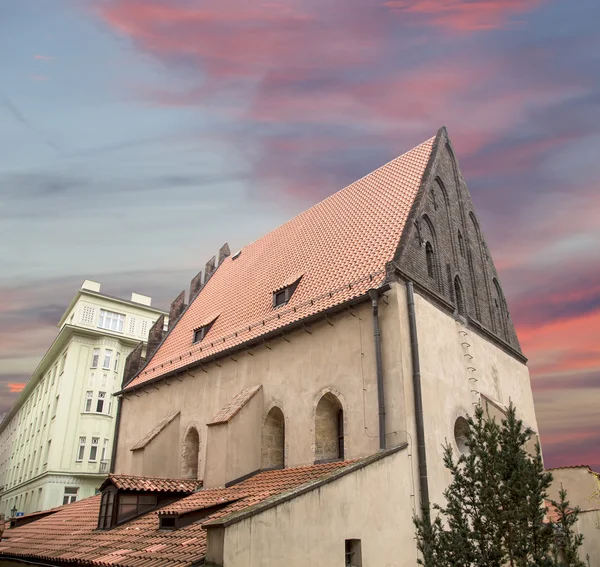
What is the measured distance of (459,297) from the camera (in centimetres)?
1694

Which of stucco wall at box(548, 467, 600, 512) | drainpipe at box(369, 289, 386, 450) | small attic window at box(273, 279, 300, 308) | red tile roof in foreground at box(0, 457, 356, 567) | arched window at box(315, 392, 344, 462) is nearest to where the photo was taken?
red tile roof in foreground at box(0, 457, 356, 567)

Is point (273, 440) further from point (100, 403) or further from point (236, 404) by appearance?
point (100, 403)

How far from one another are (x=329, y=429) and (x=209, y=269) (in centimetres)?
1590

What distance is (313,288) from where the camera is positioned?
16.6 m

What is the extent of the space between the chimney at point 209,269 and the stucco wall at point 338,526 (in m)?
17.9

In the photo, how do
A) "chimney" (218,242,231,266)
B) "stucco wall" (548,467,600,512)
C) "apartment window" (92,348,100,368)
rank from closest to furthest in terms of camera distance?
"stucco wall" (548,467,600,512)
"chimney" (218,242,231,266)
"apartment window" (92,348,100,368)

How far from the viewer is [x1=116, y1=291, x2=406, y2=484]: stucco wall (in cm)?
1298

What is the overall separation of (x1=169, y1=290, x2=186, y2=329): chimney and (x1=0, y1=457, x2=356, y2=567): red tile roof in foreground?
33.0 ft

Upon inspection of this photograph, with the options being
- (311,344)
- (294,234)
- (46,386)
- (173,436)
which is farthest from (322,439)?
(46,386)

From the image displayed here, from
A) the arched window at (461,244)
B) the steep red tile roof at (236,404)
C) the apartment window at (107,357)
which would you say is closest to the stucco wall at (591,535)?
the arched window at (461,244)

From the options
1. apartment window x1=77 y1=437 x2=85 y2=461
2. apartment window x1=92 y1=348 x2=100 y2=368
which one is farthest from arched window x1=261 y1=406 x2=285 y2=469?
apartment window x1=92 y1=348 x2=100 y2=368

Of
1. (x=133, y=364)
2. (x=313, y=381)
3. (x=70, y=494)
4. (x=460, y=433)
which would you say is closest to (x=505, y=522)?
(x=460, y=433)

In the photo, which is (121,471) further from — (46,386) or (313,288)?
(46,386)

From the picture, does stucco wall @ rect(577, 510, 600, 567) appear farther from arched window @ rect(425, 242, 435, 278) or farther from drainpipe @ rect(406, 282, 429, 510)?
drainpipe @ rect(406, 282, 429, 510)
